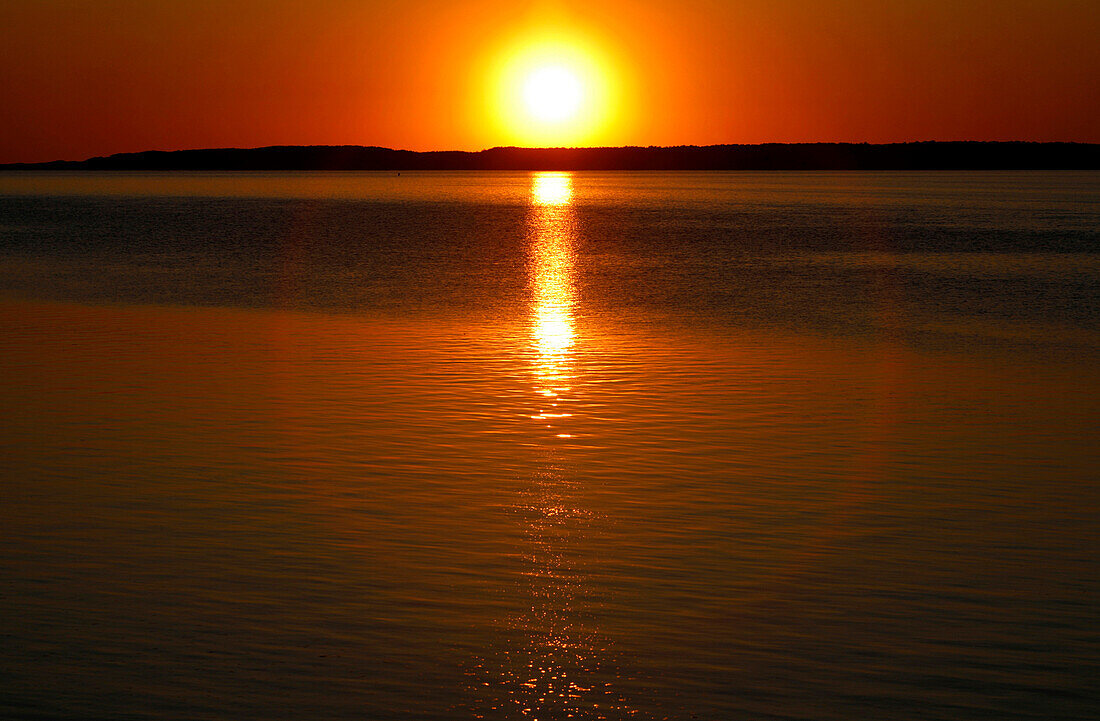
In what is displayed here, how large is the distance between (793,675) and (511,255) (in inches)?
1772

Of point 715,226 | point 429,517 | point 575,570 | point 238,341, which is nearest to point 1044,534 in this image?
point 575,570

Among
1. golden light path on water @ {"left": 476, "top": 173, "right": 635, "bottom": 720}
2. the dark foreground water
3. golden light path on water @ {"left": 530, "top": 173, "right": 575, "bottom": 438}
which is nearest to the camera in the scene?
golden light path on water @ {"left": 476, "top": 173, "right": 635, "bottom": 720}

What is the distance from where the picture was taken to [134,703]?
7.40 metres

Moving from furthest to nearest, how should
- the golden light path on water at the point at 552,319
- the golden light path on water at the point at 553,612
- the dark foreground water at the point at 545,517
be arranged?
the golden light path on water at the point at 552,319 < the dark foreground water at the point at 545,517 < the golden light path on water at the point at 553,612

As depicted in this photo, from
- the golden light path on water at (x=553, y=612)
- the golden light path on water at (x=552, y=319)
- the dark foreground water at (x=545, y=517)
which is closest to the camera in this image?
the golden light path on water at (x=553, y=612)

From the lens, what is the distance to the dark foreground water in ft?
25.5

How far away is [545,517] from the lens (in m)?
11.4

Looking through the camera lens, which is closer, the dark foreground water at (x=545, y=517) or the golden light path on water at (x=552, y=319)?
the dark foreground water at (x=545, y=517)

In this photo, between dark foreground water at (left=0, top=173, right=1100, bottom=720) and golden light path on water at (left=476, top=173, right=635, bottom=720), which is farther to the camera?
dark foreground water at (left=0, top=173, right=1100, bottom=720)

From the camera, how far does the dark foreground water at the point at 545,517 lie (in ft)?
25.5

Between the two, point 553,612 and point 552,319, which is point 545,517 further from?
point 552,319

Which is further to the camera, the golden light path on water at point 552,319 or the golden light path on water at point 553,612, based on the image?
the golden light path on water at point 552,319

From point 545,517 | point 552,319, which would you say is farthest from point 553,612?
point 552,319

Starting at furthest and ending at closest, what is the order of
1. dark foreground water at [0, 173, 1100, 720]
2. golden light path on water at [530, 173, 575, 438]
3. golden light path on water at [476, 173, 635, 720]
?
1. golden light path on water at [530, 173, 575, 438]
2. dark foreground water at [0, 173, 1100, 720]
3. golden light path on water at [476, 173, 635, 720]
